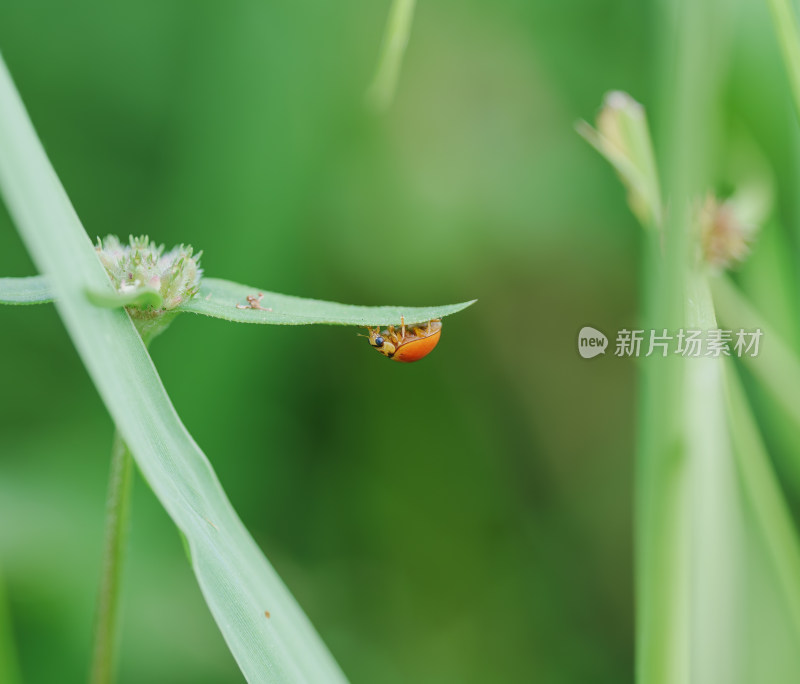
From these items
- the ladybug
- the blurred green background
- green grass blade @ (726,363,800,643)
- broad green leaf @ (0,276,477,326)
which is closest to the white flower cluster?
broad green leaf @ (0,276,477,326)

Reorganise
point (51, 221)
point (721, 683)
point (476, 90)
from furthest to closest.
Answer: point (476, 90)
point (721, 683)
point (51, 221)

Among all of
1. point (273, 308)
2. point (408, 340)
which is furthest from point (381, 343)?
point (273, 308)

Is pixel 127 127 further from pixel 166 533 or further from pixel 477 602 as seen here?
pixel 477 602

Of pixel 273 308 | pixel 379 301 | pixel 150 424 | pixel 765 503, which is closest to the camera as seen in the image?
pixel 150 424

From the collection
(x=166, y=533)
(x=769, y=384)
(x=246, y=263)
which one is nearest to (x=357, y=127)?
(x=246, y=263)

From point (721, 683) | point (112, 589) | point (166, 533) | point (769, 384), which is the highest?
point (166, 533)

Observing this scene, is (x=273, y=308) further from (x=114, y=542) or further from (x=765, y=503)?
(x=765, y=503)

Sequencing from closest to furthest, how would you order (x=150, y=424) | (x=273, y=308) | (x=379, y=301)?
1. (x=150, y=424)
2. (x=273, y=308)
3. (x=379, y=301)
